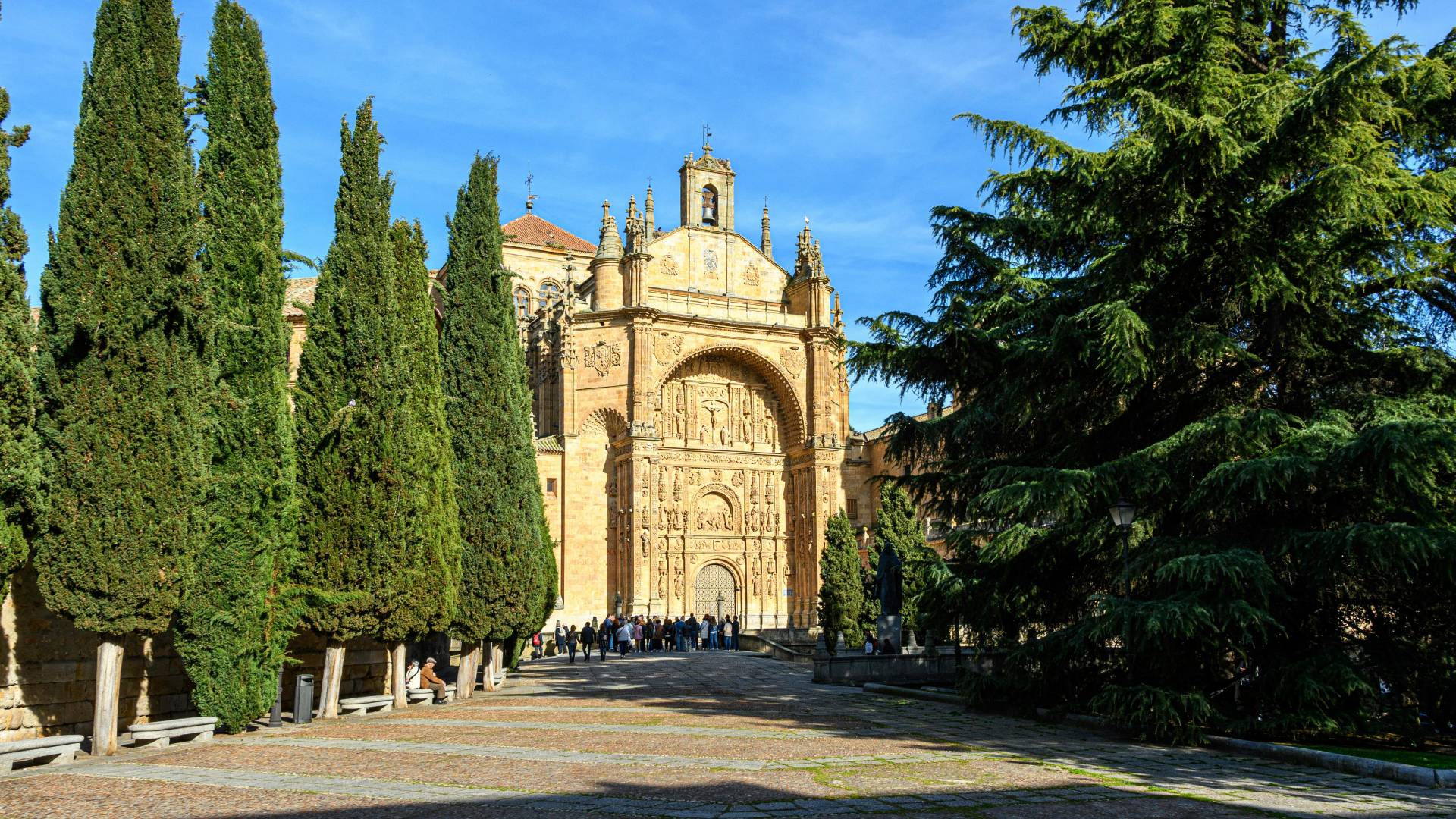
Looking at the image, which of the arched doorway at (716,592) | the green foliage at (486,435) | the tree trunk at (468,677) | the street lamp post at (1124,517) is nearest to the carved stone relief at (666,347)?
the arched doorway at (716,592)

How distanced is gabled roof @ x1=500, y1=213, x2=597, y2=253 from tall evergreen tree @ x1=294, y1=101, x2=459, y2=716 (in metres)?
33.7

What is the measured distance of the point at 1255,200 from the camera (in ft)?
39.6

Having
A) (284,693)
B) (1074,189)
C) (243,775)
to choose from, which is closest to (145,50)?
(243,775)

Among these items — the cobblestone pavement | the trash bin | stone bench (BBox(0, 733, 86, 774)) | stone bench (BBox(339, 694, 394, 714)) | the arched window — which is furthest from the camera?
the arched window

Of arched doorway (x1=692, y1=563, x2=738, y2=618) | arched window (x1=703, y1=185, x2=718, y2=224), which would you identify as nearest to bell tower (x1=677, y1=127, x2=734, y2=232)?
arched window (x1=703, y1=185, x2=718, y2=224)

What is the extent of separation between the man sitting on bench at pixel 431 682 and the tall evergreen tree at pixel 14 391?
823 cm

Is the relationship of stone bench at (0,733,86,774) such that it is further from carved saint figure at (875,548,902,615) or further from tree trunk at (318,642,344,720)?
carved saint figure at (875,548,902,615)

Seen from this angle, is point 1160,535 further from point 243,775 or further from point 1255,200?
point 243,775

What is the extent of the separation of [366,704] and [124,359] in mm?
6313

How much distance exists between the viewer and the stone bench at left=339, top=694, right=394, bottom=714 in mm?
14445

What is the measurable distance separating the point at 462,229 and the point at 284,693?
822cm

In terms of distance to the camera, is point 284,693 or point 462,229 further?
point 462,229

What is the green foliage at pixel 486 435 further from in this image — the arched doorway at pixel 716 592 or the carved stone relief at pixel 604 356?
the arched doorway at pixel 716 592

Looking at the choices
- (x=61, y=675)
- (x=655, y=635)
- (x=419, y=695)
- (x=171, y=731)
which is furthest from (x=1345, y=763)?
(x=655, y=635)
